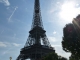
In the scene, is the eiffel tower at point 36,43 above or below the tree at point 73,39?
above

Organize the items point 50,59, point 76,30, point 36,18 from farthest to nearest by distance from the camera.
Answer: point 36,18 < point 50,59 < point 76,30

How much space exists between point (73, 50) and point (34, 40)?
82.5 metres

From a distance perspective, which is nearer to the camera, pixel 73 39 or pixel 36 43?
pixel 73 39

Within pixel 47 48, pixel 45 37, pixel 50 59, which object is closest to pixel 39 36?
pixel 45 37

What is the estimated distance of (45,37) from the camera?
4774 inches

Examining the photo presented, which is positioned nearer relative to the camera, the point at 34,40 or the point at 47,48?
the point at 47,48

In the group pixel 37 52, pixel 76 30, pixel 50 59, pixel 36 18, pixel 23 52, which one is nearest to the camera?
pixel 76 30

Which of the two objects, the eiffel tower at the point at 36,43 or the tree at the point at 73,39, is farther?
the eiffel tower at the point at 36,43

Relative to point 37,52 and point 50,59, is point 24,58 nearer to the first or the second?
point 37,52

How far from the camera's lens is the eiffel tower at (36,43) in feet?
361

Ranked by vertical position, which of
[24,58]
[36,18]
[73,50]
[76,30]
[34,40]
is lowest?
[73,50]

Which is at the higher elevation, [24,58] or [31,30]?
[31,30]

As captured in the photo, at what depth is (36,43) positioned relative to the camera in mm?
115812

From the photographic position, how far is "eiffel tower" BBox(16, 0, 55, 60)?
361ft
